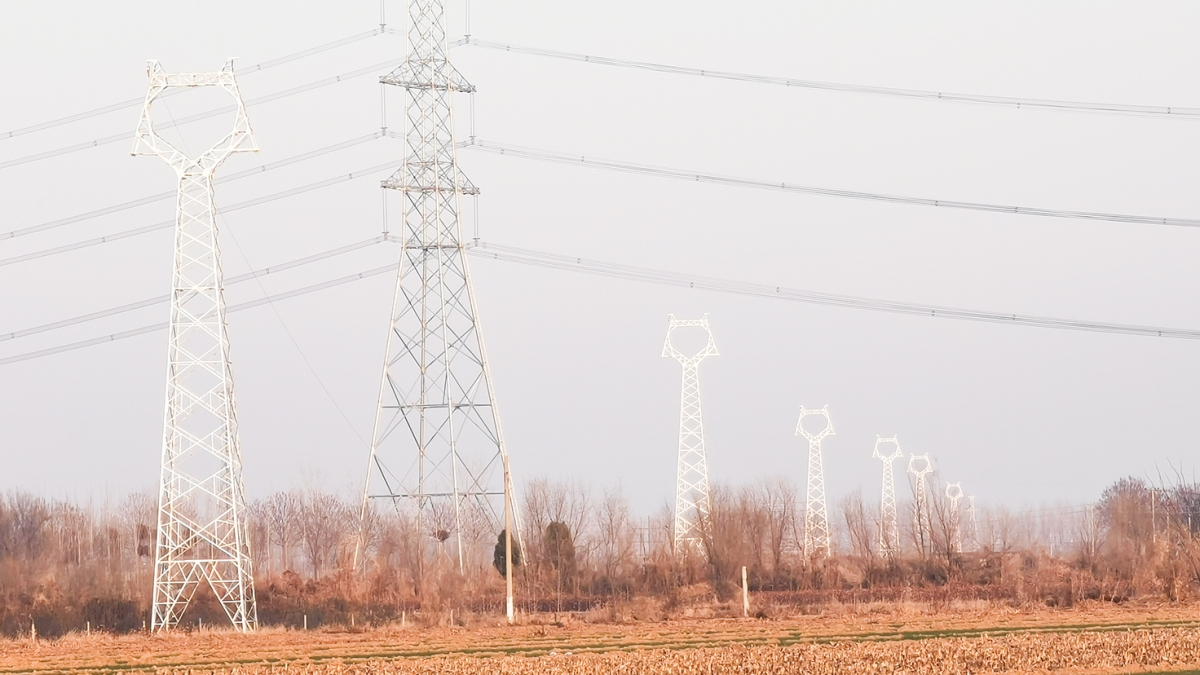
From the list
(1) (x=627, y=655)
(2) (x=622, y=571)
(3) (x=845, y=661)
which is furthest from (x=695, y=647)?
(2) (x=622, y=571)

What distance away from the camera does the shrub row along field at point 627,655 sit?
3228cm

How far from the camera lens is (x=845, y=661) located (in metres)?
32.9

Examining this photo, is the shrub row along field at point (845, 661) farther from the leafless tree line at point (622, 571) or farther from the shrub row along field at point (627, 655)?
the leafless tree line at point (622, 571)

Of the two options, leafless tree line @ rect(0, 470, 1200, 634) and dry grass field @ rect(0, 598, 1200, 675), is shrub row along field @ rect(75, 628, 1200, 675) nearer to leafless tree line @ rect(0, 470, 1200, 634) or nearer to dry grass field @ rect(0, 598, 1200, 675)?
dry grass field @ rect(0, 598, 1200, 675)

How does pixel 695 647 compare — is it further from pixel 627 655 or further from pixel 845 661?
pixel 845 661

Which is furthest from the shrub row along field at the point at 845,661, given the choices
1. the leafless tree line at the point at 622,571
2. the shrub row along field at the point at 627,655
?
the leafless tree line at the point at 622,571

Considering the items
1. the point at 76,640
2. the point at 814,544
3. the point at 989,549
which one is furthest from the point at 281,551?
the point at 76,640

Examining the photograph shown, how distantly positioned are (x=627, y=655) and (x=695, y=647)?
5182mm

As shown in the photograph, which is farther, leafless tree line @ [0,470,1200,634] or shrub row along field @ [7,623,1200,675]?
leafless tree line @ [0,470,1200,634]

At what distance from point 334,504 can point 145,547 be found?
31.9 metres

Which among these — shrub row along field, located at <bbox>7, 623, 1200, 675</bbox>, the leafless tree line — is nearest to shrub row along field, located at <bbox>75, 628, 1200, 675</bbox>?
shrub row along field, located at <bbox>7, 623, 1200, 675</bbox>

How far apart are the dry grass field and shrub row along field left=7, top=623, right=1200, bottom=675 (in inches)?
1.9

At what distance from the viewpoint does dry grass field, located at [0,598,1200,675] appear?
32.7 meters

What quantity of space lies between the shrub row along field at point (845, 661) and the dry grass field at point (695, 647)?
0.16 ft
